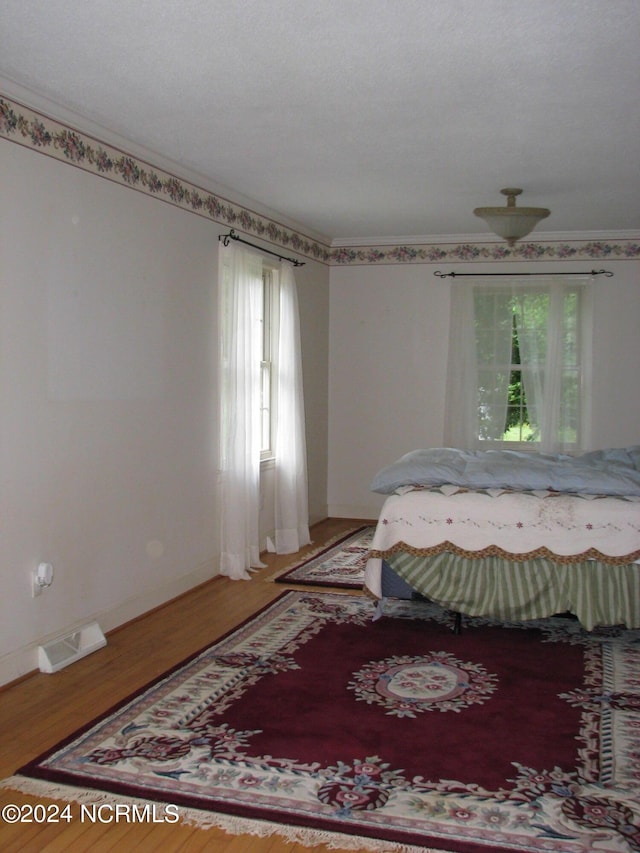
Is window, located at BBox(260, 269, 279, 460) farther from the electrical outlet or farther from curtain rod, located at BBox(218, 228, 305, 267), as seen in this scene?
the electrical outlet

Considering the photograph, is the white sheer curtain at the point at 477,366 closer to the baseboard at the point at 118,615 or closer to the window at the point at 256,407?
the window at the point at 256,407

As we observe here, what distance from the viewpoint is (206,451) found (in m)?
5.46

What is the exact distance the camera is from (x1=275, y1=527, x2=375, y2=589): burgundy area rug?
5.49 m

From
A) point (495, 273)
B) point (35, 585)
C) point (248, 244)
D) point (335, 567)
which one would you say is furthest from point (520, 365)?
point (35, 585)

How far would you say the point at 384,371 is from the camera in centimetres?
778

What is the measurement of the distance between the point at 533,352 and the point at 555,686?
13.1 ft

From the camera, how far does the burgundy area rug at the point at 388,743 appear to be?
2574mm

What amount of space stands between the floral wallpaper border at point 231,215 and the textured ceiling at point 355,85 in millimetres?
129

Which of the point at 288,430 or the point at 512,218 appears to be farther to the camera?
the point at 288,430

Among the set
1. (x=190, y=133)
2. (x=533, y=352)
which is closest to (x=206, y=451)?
(x=190, y=133)

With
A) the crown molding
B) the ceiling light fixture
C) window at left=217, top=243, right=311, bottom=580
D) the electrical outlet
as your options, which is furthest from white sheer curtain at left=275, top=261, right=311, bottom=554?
the electrical outlet

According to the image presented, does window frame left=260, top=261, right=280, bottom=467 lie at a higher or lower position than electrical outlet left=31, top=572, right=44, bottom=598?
higher

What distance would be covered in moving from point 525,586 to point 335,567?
192 cm

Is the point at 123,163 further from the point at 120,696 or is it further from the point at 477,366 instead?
the point at 477,366
